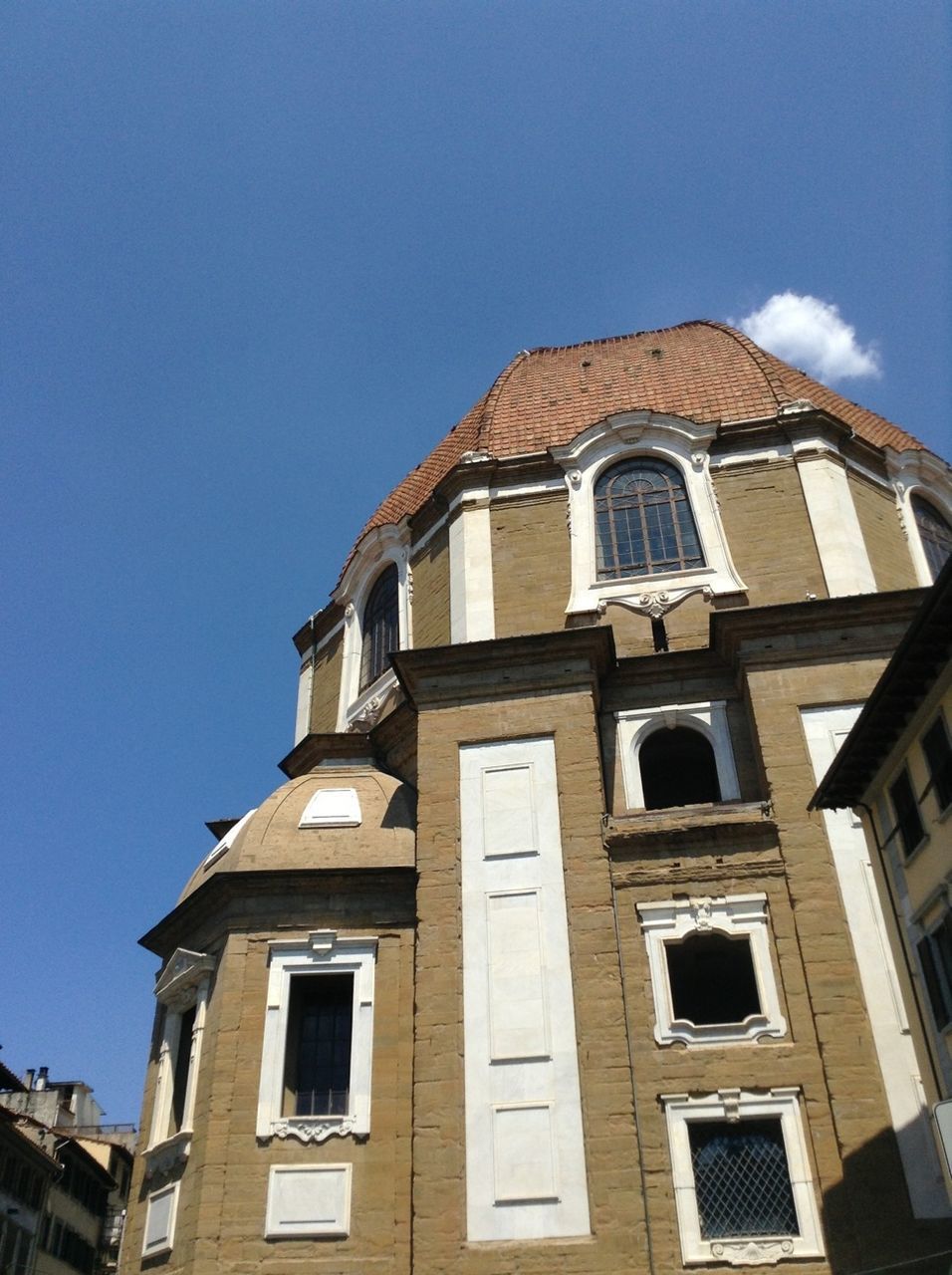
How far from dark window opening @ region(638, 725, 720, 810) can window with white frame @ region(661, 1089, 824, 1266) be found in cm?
633

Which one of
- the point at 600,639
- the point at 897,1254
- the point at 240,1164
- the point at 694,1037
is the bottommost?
the point at 897,1254

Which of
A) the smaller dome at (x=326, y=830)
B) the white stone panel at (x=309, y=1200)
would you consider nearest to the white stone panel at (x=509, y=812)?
the smaller dome at (x=326, y=830)

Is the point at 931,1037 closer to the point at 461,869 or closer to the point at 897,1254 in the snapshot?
the point at 897,1254

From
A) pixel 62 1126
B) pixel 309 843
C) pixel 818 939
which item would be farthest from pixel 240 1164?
pixel 62 1126

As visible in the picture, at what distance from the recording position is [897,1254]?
14789 mm

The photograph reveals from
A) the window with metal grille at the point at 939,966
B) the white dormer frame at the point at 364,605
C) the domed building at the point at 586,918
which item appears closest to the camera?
the window with metal grille at the point at 939,966

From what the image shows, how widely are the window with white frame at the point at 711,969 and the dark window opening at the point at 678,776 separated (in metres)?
3.37

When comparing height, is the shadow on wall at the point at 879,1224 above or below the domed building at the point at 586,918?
below

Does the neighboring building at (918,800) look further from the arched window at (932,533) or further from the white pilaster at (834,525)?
the arched window at (932,533)

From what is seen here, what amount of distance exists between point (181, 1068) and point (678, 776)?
10162 millimetres

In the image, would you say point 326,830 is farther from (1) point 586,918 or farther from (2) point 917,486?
(2) point 917,486

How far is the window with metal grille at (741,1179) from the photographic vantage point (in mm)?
15625

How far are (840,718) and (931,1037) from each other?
567 cm

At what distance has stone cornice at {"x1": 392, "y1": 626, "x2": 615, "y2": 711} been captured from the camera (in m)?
20.2
